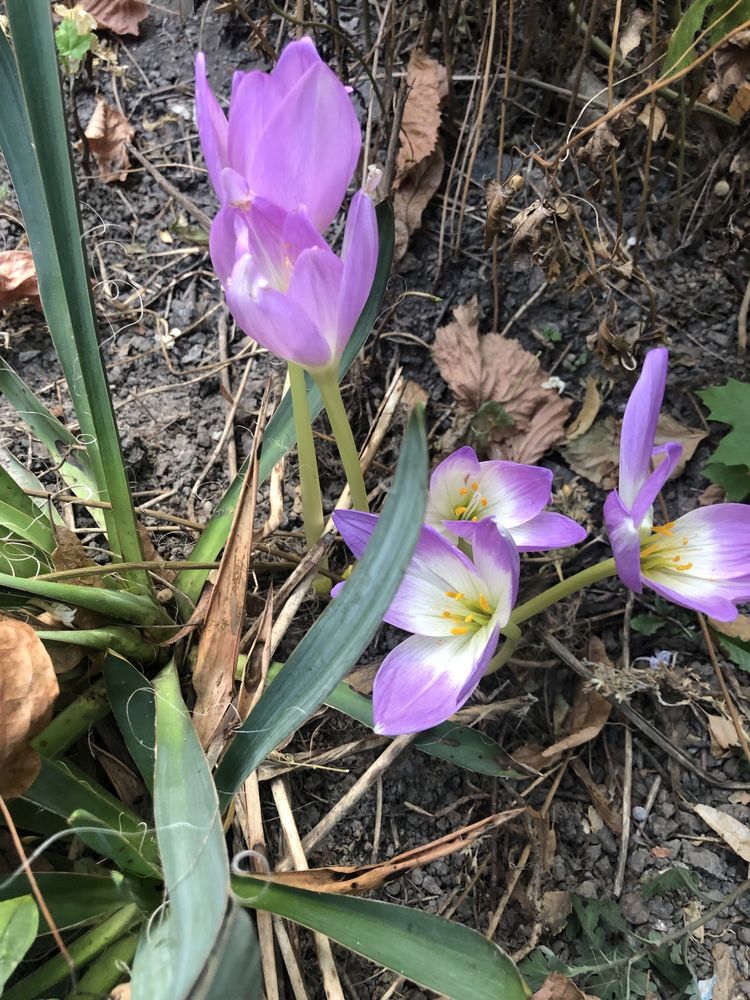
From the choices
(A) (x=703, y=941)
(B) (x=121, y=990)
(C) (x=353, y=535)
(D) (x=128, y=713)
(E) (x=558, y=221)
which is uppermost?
(E) (x=558, y=221)

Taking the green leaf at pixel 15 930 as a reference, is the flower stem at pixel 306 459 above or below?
above

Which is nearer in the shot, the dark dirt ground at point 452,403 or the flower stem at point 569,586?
the flower stem at point 569,586

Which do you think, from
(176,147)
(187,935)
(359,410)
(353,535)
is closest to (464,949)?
(187,935)

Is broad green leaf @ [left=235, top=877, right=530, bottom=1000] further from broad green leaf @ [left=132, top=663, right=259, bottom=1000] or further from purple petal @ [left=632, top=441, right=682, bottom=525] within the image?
purple petal @ [left=632, top=441, right=682, bottom=525]

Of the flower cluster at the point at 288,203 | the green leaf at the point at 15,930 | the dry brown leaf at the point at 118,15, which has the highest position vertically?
the dry brown leaf at the point at 118,15

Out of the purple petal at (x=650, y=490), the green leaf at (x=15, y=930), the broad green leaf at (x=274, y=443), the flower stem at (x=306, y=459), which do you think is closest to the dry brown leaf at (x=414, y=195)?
the broad green leaf at (x=274, y=443)

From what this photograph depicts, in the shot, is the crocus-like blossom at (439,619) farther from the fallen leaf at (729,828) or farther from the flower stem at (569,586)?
the fallen leaf at (729,828)

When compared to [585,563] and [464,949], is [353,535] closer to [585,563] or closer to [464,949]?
[464,949]

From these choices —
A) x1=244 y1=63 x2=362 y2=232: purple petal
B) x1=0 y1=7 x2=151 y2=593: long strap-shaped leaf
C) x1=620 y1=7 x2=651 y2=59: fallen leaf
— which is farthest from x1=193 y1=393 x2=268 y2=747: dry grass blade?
x1=620 y1=7 x2=651 y2=59: fallen leaf
